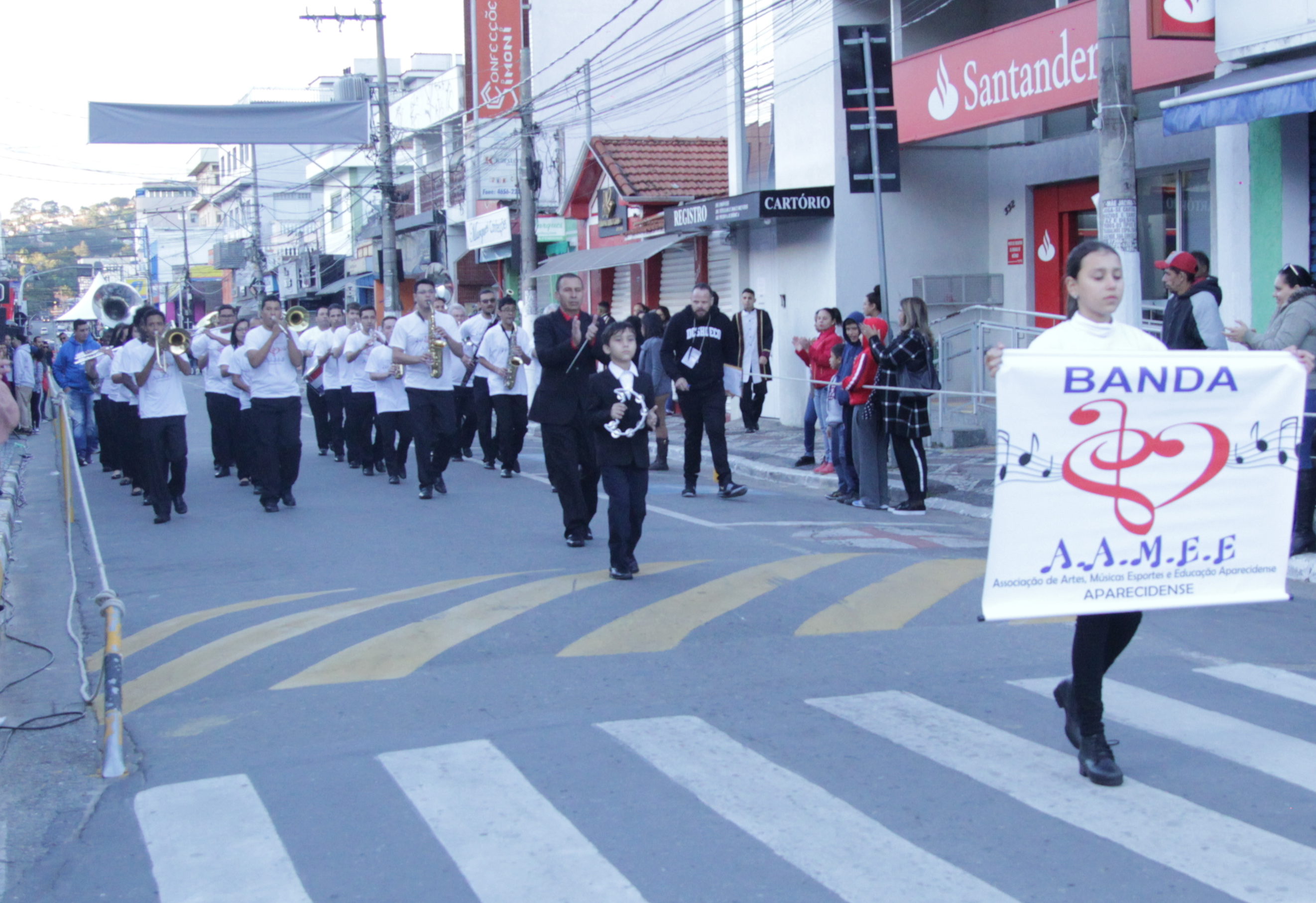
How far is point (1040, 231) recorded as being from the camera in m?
17.5

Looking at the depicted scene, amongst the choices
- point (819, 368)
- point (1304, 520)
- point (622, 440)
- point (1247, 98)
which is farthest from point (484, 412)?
point (1304, 520)

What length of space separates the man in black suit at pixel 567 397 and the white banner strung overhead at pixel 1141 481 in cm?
528

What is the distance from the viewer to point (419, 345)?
42.8 feet

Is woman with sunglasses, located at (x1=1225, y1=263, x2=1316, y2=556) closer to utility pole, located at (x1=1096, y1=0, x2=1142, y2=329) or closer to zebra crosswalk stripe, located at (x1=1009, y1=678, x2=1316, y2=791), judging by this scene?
utility pole, located at (x1=1096, y1=0, x2=1142, y2=329)

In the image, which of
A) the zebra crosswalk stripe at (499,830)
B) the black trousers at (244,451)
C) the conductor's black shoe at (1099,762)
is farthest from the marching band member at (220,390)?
the conductor's black shoe at (1099,762)

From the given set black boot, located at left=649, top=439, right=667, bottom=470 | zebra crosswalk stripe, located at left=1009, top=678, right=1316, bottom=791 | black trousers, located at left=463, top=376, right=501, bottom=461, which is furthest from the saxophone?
zebra crosswalk stripe, located at left=1009, top=678, right=1316, bottom=791

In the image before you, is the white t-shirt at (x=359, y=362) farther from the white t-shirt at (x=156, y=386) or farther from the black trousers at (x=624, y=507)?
the black trousers at (x=624, y=507)

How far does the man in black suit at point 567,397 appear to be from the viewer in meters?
9.72

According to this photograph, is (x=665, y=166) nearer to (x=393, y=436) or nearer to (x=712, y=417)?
(x=393, y=436)

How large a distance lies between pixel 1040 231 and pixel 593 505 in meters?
9.70

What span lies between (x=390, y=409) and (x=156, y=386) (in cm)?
275

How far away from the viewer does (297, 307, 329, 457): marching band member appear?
1677 centimetres

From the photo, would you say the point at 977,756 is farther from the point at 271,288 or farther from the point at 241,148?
the point at 241,148

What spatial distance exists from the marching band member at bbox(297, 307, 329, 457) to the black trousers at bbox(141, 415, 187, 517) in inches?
176
